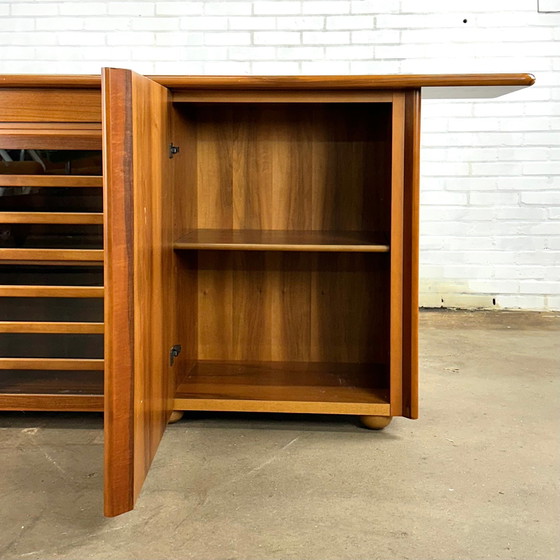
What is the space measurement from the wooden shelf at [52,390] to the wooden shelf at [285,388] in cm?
21

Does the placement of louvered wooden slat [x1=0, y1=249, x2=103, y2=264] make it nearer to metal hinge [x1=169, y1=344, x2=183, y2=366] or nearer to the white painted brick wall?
metal hinge [x1=169, y1=344, x2=183, y2=366]

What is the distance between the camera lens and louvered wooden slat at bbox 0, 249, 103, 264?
66.6 inches

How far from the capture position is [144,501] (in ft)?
4.62

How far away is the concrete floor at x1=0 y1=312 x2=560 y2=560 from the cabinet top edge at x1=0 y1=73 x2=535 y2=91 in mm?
823

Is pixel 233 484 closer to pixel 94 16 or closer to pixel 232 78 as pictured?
pixel 232 78

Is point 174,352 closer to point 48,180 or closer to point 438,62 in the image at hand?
point 48,180

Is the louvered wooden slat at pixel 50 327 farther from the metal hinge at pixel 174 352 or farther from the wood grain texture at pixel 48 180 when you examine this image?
the wood grain texture at pixel 48 180

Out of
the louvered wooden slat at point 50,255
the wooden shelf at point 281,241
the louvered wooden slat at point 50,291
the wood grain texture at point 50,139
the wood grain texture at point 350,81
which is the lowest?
the louvered wooden slat at point 50,291

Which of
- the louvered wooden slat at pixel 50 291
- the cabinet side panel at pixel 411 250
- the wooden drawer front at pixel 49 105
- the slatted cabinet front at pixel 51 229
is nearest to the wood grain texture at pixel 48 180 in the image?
the slatted cabinet front at pixel 51 229

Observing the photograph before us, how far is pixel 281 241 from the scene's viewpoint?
1805 mm

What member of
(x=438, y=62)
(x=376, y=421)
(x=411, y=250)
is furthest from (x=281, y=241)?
(x=438, y=62)

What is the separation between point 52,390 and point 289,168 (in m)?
0.87

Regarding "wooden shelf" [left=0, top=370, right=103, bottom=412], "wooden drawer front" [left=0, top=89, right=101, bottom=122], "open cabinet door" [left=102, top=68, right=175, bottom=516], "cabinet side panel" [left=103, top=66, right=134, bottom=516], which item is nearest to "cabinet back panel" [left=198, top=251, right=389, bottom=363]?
"wooden shelf" [left=0, top=370, right=103, bottom=412]

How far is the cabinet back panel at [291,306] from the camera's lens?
2.07 metres
